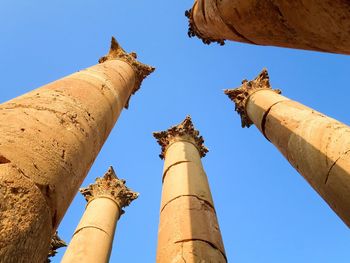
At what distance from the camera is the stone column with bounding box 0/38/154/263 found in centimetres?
328

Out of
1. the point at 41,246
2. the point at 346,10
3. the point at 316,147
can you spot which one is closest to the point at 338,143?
the point at 316,147

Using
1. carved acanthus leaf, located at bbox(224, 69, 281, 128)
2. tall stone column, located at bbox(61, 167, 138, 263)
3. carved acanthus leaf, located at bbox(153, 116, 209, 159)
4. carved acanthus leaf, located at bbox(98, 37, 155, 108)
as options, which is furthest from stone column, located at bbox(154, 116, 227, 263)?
carved acanthus leaf, located at bbox(98, 37, 155, 108)

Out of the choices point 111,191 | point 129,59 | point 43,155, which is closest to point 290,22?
point 43,155

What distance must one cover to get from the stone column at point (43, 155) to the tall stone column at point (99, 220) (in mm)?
7349

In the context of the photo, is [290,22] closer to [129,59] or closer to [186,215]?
[186,215]

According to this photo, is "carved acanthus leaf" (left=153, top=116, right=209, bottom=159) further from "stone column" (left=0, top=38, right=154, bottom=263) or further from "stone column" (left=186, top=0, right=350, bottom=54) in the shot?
"stone column" (left=0, top=38, right=154, bottom=263)

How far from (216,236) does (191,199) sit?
1.80 metres

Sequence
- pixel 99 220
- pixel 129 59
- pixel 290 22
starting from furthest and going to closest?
1. pixel 99 220
2. pixel 129 59
3. pixel 290 22

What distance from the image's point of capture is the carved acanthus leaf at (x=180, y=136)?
1825 centimetres

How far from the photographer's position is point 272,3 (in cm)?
550

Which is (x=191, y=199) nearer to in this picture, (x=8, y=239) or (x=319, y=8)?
(x=319, y=8)

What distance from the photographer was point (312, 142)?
1002 centimetres

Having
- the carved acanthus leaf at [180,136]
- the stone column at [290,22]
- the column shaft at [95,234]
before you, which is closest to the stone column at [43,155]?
the stone column at [290,22]

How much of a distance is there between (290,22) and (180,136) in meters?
13.2
